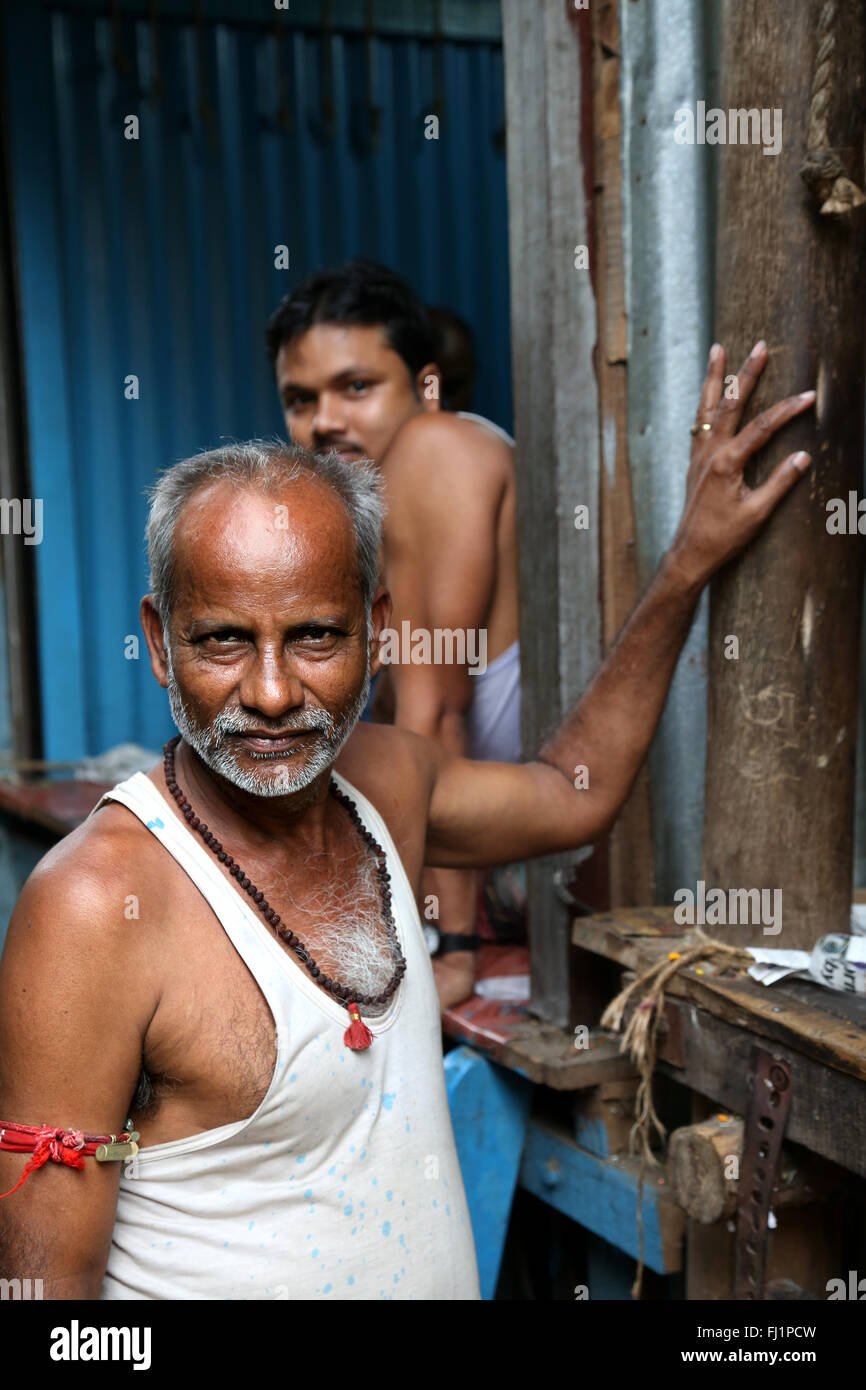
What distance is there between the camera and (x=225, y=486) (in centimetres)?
163

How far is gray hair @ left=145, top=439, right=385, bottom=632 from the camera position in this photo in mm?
1645

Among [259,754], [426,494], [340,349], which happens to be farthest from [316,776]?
[340,349]

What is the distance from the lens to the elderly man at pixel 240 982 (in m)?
1.45

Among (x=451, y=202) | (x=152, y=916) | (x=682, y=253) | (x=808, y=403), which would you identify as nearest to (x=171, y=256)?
(x=451, y=202)

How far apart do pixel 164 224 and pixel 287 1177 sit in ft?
14.5

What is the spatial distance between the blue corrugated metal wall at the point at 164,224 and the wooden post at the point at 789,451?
3.55 metres

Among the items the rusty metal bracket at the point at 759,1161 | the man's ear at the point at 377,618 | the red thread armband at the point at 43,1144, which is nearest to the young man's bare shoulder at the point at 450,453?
the man's ear at the point at 377,618

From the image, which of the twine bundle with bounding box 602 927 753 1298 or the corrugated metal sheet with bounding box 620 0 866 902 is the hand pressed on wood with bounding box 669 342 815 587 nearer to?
the corrugated metal sheet with bounding box 620 0 866 902

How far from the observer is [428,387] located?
3471mm

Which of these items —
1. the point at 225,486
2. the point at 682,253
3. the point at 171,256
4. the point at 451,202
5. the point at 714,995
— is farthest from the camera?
the point at 451,202

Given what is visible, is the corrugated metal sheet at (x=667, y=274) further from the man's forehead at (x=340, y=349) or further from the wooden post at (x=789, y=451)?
the man's forehead at (x=340, y=349)

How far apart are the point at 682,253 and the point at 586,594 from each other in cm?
65
